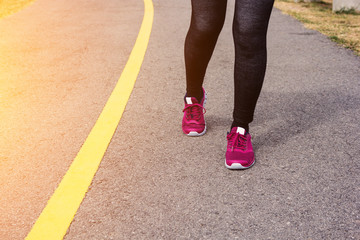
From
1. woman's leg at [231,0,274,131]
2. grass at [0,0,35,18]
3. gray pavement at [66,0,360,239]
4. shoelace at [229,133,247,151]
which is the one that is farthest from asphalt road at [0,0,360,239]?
grass at [0,0,35,18]

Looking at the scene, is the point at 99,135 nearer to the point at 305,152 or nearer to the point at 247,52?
the point at 247,52

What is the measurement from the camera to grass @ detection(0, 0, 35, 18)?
6887mm

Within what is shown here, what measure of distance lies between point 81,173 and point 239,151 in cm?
87

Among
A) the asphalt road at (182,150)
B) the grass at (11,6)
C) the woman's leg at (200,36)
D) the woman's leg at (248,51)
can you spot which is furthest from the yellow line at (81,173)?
the grass at (11,6)

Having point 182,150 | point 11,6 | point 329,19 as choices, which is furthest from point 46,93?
point 11,6

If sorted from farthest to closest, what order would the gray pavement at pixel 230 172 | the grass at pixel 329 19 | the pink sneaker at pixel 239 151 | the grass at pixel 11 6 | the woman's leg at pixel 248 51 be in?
the grass at pixel 11 6 → the grass at pixel 329 19 → the pink sneaker at pixel 239 151 → the woman's leg at pixel 248 51 → the gray pavement at pixel 230 172

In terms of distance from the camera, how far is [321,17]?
6062 millimetres

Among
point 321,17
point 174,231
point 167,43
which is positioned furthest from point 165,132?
point 321,17

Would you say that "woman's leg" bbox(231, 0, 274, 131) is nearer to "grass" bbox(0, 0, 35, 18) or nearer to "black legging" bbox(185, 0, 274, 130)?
Answer: "black legging" bbox(185, 0, 274, 130)

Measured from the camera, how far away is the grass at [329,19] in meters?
4.64

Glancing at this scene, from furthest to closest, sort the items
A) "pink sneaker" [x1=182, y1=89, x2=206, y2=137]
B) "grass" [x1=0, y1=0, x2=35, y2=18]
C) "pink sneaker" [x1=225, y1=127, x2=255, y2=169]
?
"grass" [x1=0, y1=0, x2=35, y2=18]
"pink sneaker" [x1=182, y1=89, x2=206, y2=137]
"pink sneaker" [x1=225, y1=127, x2=255, y2=169]

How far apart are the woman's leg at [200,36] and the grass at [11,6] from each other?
5.38 metres

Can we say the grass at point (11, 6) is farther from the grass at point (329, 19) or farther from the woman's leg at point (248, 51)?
the woman's leg at point (248, 51)

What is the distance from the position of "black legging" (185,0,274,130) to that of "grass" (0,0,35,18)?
546 centimetres
